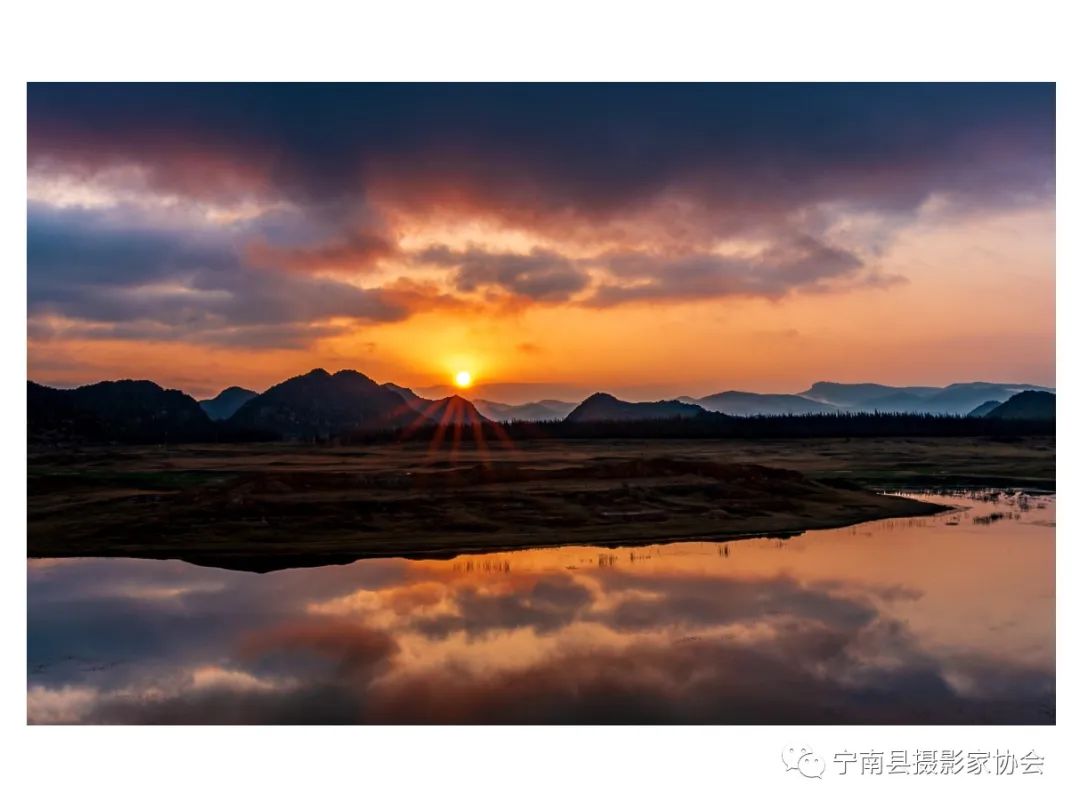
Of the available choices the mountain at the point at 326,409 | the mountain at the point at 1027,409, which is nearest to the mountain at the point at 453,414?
the mountain at the point at 326,409

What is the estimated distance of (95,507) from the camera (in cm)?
2697

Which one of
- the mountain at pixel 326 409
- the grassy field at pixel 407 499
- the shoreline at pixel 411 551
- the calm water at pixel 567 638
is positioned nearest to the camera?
the calm water at pixel 567 638

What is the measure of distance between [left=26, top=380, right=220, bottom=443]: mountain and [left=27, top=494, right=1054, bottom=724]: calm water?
4.84 m

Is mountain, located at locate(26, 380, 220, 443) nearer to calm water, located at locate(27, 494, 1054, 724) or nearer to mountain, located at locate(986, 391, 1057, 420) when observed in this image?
calm water, located at locate(27, 494, 1054, 724)

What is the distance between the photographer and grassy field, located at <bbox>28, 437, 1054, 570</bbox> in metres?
25.3

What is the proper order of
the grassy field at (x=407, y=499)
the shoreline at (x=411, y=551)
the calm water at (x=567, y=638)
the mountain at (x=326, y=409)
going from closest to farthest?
the calm water at (x=567, y=638) < the shoreline at (x=411, y=551) < the grassy field at (x=407, y=499) < the mountain at (x=326, y=409)

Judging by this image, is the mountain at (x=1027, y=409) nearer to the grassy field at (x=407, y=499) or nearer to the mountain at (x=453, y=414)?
the grassy field at (x=407, y=499)

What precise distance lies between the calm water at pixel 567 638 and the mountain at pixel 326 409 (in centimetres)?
1423

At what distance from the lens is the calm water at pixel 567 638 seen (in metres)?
15.2

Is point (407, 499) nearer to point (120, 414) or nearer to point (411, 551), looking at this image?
point (411, 551)

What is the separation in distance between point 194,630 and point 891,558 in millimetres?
18704

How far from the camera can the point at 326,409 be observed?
43.2 m
